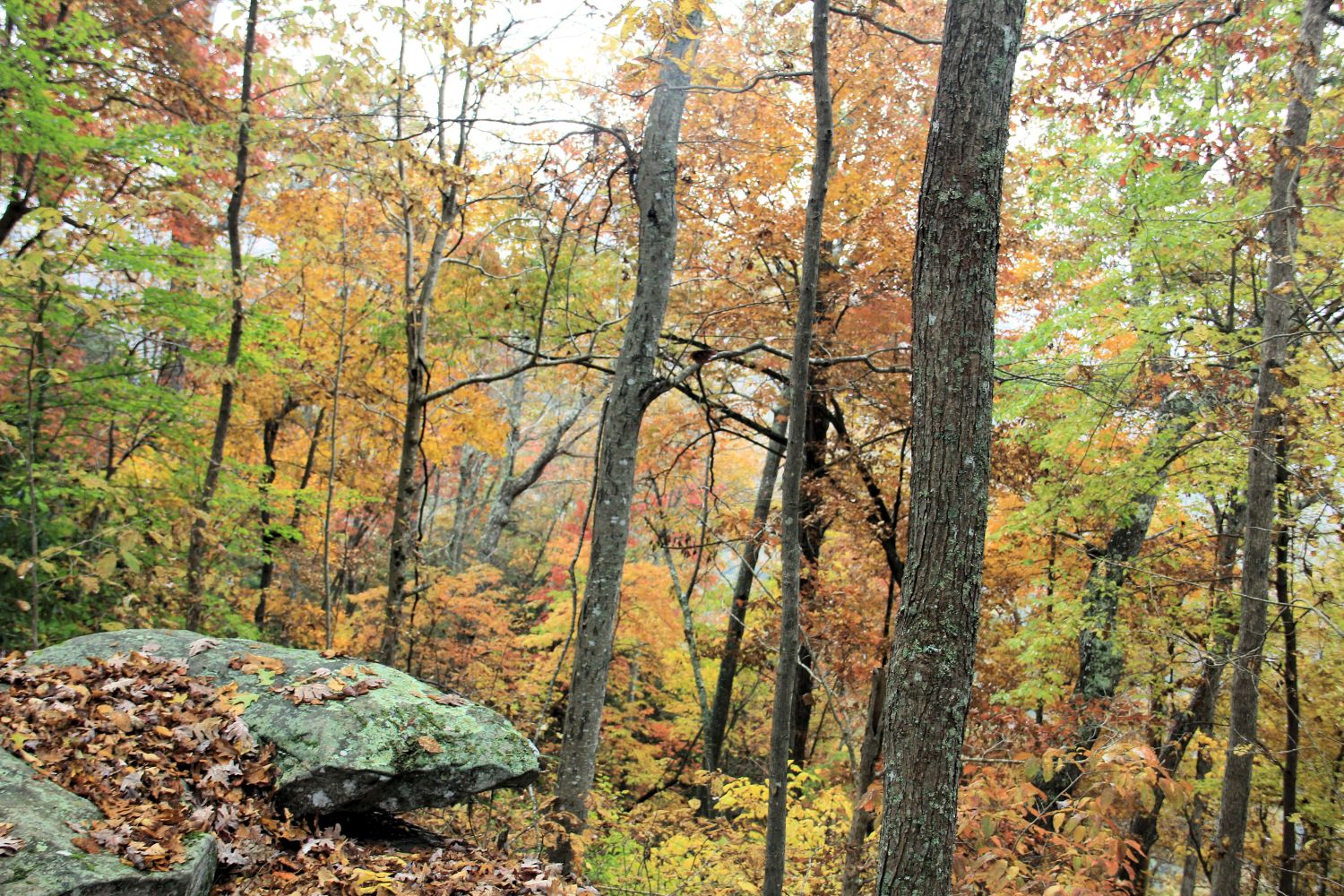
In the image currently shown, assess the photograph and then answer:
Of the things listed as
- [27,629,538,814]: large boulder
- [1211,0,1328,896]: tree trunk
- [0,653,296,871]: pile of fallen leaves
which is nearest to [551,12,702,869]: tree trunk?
[27,629,538,814]: large boulder

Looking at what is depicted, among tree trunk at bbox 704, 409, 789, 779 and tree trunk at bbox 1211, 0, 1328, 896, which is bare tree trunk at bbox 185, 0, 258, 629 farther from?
A: tree trunk at bbox 1211, 0, 1328, 896

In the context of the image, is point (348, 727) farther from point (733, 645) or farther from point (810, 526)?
point (733, 645)

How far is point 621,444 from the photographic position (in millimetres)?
5637

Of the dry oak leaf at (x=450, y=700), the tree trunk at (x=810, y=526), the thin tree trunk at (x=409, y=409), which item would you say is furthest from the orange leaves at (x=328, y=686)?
the tree trunk at (x=810, y=526)

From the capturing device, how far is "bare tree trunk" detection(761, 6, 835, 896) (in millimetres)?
4344

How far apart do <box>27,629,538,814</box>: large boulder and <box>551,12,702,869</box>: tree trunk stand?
57 cm

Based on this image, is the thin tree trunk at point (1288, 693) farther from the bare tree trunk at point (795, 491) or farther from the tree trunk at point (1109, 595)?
the bare tree trunk at point (795, 491)

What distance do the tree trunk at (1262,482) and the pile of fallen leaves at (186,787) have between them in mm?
4908

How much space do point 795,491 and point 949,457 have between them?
5.10 ft

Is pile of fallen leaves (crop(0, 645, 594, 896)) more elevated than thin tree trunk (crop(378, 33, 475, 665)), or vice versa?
thin tree trunk (crop(378, 33, 475, 665))

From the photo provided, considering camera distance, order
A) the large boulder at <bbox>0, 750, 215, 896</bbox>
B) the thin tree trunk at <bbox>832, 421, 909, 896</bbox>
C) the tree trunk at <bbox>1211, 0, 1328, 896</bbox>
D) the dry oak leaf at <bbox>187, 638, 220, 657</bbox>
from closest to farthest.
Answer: the large boulder at <bbox>0, 750, 215, 896</bbox>, the dry oak leaf at <bbox>187, 638, 220, 657</bbox>, the thin tree trunk at <bbox>832, 421, 909, 896</bbox>, the tree trunk at <bbox>1211, 0, 1328, 896</bbox>

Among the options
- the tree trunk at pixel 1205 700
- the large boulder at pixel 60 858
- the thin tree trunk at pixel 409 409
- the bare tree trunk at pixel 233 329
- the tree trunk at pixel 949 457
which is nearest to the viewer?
the large boulder at pixel 60 858

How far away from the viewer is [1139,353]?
686 centimetres

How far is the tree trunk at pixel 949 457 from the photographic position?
9.83ft
